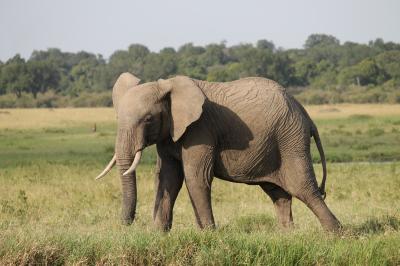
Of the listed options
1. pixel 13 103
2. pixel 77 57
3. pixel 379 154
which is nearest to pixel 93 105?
pixel 13 103

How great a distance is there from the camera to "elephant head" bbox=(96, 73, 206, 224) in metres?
7.91

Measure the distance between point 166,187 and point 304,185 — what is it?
4.36ft

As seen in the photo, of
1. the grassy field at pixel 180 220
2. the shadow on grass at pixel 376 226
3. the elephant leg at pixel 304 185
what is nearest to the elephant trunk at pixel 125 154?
the grassy field at pixel 180 220

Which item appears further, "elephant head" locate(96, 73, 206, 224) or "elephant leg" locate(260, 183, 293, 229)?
"elephant leg" locate(260, 183, 293, 229)

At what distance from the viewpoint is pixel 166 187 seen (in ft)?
27.6

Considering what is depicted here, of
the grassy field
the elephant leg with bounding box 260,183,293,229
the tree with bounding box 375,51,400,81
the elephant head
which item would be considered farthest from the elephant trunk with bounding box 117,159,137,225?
the tree with bounding box 375,51,400,81

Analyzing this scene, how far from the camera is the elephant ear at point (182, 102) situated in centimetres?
791

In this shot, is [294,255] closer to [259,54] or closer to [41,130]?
[41,130]

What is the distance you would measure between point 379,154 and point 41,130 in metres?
17.0

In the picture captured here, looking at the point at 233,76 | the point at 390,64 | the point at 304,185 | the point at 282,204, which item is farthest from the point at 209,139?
the point at 390,64

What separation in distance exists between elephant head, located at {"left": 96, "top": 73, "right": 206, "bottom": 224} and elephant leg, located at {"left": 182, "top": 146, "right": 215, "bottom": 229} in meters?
0.26

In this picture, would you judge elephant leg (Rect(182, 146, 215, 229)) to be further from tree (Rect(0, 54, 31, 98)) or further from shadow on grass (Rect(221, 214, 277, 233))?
tree (Rect(0, 54, 31, 98))

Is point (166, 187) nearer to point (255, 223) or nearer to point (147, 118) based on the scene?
A: point (147, 118)

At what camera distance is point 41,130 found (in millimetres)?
35469
